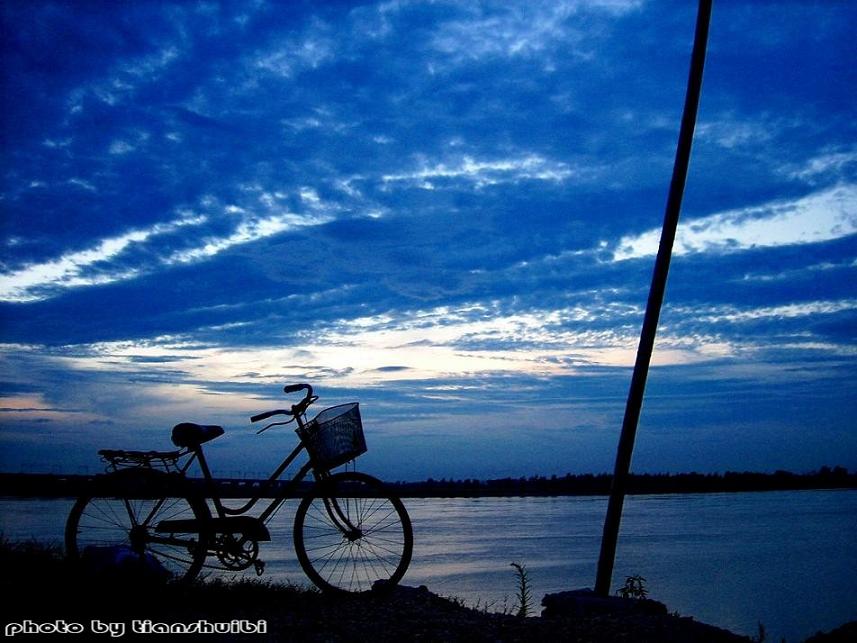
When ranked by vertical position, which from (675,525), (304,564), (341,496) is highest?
(341,496)

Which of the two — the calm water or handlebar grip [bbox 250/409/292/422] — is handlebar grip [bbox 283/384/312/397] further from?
the calm water

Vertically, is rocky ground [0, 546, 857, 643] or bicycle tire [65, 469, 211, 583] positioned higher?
bicycle tire [65, 469, 211, 583]

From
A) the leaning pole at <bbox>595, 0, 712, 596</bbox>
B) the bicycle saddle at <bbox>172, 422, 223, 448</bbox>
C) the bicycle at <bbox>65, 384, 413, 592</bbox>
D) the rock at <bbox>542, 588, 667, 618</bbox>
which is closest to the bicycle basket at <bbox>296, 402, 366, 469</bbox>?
the bicycle at <bbox>65, 384, 413, 592</bbox>

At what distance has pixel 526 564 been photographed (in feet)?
77.1

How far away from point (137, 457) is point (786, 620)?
16858 mm

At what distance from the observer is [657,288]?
6879 millimetres

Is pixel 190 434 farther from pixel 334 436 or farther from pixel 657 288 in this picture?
pixel 657 288

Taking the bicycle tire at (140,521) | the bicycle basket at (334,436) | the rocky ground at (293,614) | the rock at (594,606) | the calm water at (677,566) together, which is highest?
the bicycle basket at (334,436)

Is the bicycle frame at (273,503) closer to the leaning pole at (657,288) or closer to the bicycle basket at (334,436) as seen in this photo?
the bicycle basket at (334,436)

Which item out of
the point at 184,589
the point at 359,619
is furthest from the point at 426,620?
the point at 184,589

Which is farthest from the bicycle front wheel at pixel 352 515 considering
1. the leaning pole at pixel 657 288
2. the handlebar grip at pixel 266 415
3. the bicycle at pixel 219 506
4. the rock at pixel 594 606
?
the leaning pole at pixel 657 288

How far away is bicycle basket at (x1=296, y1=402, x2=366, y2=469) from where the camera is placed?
5.50 meters

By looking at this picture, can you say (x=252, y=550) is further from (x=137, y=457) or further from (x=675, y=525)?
(x=675, y=525)

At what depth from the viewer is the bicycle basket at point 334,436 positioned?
18.0ft
